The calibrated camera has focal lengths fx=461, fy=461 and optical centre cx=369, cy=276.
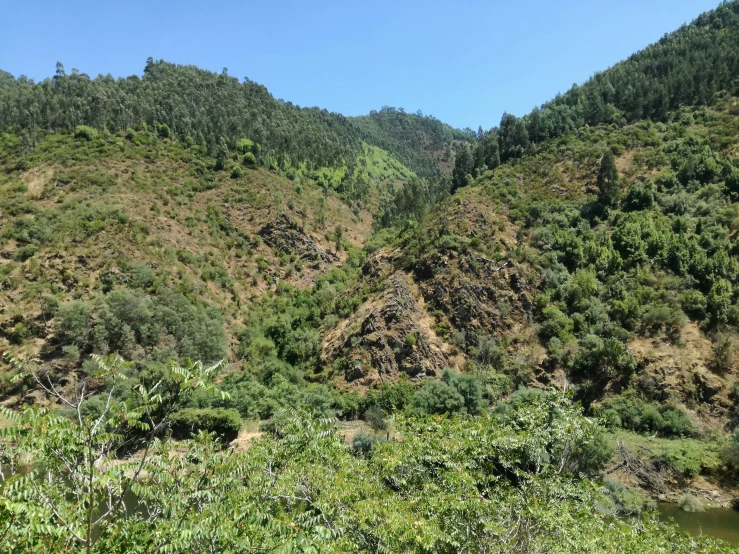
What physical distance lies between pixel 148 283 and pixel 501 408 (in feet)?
137

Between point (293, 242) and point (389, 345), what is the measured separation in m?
32.7

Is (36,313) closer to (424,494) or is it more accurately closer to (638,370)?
(424,494)

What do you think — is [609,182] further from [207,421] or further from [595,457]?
[207,421]

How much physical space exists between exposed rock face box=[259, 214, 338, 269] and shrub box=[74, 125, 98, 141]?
33.3m

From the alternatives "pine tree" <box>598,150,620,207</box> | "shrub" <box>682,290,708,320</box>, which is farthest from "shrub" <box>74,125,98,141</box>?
"shrub" <box>682,290,708,320</box>

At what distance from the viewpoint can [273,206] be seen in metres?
78.2

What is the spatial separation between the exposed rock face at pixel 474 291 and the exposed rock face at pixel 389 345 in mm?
3559

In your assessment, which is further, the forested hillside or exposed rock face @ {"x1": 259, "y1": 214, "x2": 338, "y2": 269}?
exposed rock face @ {"x1": 259, "y1": 214, "x2": 338, "y2": 269}

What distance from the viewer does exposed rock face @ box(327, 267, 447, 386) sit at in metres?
48.0

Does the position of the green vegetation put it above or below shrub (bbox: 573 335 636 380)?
above

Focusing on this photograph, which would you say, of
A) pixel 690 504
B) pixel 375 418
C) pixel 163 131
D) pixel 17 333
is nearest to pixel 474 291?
pixel 375 418

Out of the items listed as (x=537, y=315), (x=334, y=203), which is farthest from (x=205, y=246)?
(x=537, y=315)

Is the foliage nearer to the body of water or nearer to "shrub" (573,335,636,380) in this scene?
the body of water

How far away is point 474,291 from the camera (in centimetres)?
5428
